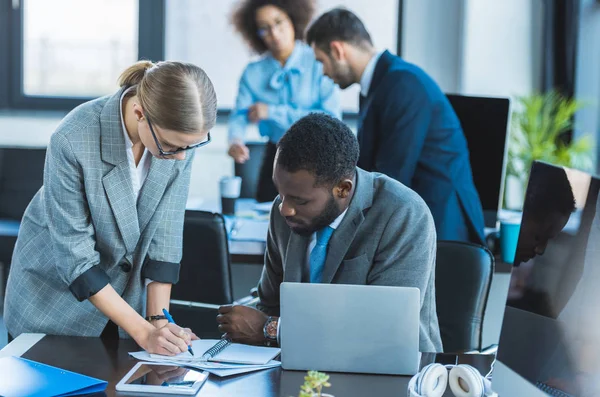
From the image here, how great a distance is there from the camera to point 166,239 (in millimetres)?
2041

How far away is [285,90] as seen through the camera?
470 cm

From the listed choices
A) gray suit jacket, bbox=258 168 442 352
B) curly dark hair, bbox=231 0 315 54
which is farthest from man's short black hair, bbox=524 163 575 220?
curly dark hair, bbox=231 0 315 54

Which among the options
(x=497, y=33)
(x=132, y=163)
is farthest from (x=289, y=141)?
(x=497, y=33)

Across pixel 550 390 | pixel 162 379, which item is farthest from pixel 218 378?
→ pixel 550 390

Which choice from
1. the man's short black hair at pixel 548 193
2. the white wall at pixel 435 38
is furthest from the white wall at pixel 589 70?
the man's short black hair at pixel 548 193

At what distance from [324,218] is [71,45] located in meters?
4.31

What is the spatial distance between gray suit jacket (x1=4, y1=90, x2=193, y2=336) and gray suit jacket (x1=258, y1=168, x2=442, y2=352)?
34 cm

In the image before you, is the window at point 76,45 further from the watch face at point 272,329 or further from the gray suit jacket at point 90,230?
the watch face at point 272,329

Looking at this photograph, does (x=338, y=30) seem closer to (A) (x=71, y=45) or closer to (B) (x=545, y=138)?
(B) (x=545, y=138)

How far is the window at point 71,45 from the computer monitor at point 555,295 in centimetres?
460

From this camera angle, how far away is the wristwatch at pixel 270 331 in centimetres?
190

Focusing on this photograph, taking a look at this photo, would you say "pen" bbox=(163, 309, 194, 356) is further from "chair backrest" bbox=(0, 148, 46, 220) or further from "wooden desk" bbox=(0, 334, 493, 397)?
"chair backrest" bbox=(0, 148, 46, 220)

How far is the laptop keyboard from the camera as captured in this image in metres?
1.23

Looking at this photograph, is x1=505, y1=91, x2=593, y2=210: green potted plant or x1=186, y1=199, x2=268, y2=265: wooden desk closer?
x1=186, y1=199, x2=268, y2=265: wooden desk
